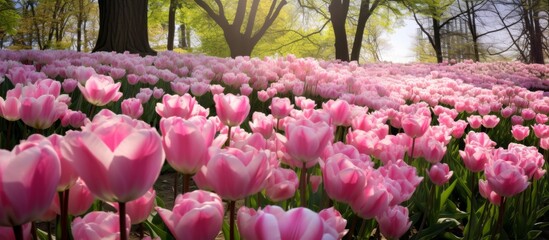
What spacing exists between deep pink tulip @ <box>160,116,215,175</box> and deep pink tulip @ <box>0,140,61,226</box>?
0.96 feet

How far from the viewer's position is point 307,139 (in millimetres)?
1326

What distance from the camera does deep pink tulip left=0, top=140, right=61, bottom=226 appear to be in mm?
667

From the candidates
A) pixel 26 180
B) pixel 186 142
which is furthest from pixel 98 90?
pixel 26 180

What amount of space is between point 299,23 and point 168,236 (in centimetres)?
3683

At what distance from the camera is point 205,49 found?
109 ft

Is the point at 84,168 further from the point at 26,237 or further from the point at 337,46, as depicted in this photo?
the point at 337,46

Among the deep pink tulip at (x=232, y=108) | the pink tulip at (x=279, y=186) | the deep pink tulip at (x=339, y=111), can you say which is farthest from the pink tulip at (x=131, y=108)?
the pink tulip at (x=279, y=186)

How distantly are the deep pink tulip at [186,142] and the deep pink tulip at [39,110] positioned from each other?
80 centimetres

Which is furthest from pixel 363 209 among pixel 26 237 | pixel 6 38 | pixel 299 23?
pixel 6 38

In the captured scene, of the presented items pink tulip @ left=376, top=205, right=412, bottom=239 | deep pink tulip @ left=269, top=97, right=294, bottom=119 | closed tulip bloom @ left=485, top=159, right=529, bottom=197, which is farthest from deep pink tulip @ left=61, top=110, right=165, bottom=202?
deep pink tulip @ left=269, top=97, right=294, bottom=119

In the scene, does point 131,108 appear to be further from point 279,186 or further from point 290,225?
point 290,225

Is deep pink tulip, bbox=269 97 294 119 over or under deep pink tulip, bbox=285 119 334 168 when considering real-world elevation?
over

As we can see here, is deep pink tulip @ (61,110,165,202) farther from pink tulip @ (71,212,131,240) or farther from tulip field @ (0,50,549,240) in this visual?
pink tulip @ (71,212,131,240)

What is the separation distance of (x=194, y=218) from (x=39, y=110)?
3.56ft
